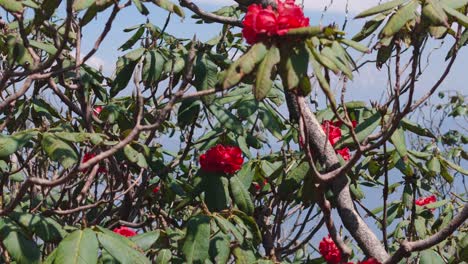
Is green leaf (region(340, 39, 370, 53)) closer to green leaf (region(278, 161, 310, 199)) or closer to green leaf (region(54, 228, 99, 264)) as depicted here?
green leaf (region(278, 161, 310, 199))

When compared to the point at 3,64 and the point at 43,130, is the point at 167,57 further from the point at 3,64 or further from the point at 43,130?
the point at 3,64

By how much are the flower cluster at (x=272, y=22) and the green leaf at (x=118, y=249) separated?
63 centimetres

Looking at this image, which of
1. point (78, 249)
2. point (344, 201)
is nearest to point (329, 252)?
point (344, 201)

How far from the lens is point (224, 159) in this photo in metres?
2.29

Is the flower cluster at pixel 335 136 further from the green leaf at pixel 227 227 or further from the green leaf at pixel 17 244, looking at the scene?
the green leaf at pixel 17 244

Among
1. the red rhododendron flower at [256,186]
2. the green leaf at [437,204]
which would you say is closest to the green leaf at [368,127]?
the red rhododendron flower at [256,186]

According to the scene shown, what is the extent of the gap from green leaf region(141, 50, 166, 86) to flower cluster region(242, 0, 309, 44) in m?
0.93

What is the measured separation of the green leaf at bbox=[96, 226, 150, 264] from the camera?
1723 millimetres

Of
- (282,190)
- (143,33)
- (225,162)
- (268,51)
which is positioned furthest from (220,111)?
(268,51)

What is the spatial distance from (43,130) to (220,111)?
586mm

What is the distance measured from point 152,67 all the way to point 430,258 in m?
1.13

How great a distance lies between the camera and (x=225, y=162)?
2297mm

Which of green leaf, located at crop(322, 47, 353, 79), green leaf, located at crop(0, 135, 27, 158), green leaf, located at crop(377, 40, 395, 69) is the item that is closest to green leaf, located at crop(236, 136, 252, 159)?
green leaf, located at crop(377, 40, 395, 69)

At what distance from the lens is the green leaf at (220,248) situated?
2.00m
